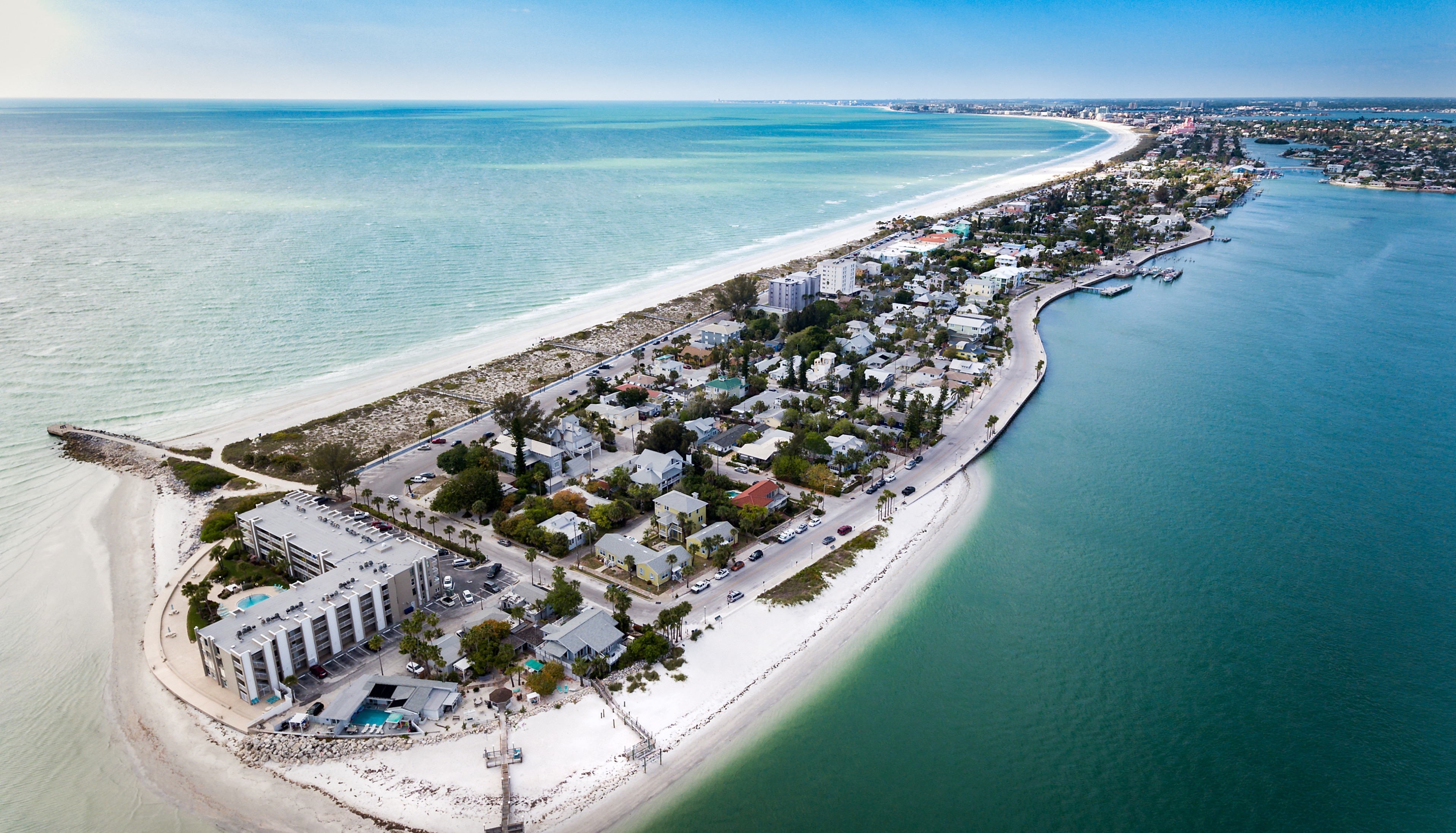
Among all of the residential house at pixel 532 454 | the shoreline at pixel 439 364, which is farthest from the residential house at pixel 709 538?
the shoreline at pixel 439 364

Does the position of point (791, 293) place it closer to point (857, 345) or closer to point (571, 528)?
point (857, 345)

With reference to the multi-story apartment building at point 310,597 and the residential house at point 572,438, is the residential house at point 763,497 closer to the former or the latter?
the residential house at point 572,438

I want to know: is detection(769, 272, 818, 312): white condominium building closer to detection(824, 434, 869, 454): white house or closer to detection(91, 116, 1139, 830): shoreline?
detection(824, 434, 869, 454): white house

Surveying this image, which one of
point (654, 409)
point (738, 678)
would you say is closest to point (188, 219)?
point (654, 409)

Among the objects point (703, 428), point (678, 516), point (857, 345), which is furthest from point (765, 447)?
point (857, 345)

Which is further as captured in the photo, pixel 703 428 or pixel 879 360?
pixel 879 360

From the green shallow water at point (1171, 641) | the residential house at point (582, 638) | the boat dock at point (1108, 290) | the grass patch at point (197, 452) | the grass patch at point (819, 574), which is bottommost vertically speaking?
the green shallow water at point (1171, 641)

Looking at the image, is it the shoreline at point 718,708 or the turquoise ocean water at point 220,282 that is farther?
the turquoise ocean water at point 220,282

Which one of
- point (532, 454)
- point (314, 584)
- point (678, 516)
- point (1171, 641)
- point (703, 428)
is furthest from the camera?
point (703, 428)
